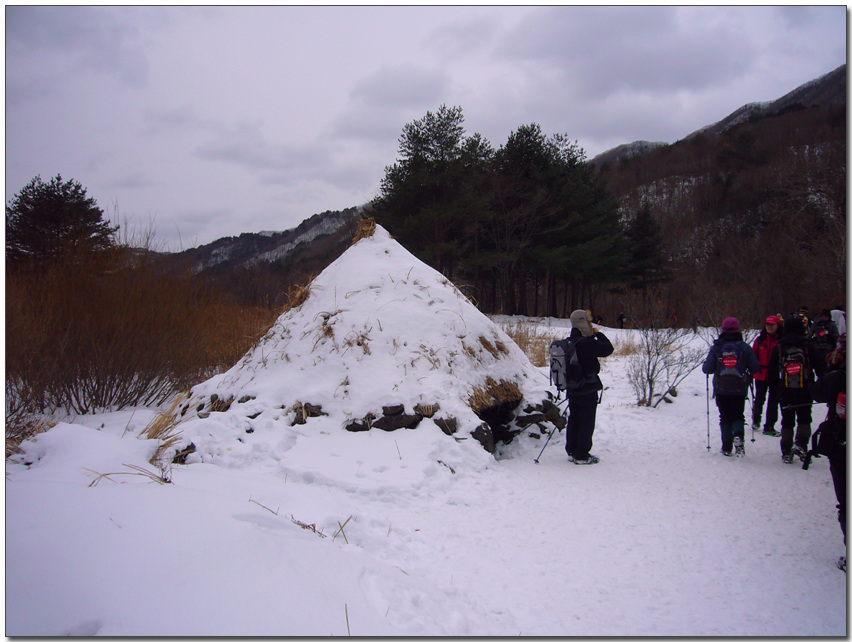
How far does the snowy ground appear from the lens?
1925 millimetres

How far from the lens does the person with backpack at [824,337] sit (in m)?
5.54

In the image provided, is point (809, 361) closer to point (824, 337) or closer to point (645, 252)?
point (824, 337)

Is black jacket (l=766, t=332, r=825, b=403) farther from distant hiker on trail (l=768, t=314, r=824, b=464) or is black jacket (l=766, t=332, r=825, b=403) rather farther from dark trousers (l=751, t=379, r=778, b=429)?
dark trousers (l=751, t=379, r=778, b=429)

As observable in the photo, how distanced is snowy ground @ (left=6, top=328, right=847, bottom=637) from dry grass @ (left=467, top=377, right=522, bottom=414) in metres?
0.73

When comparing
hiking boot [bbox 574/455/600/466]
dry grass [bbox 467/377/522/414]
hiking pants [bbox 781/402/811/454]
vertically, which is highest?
dry grass [bbox 467/377/522/414]

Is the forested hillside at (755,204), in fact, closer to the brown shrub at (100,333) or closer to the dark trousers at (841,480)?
the dark trousers at (841,480)

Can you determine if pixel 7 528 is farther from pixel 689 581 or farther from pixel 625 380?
pixel 625 380

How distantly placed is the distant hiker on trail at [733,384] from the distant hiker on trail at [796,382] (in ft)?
1.31

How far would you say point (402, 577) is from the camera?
8.40ft

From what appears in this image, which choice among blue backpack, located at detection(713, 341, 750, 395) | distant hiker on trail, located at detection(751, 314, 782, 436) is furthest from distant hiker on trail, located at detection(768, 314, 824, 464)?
distant hiker on trail, located at detection(751, 314, 782, 436)

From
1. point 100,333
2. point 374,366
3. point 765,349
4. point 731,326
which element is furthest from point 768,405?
point 100,333

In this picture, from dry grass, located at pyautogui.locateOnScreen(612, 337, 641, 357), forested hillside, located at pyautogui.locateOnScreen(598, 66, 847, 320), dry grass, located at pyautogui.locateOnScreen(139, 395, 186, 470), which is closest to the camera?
dry grass, located at pyautogui.locateOnScreen(139, 395, 186, 470)

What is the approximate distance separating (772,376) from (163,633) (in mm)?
7433

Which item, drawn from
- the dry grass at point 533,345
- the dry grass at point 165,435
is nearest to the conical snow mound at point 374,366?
the dry grass at point 165,435
